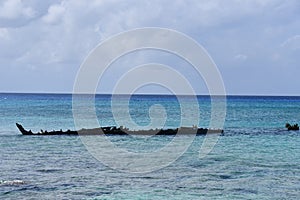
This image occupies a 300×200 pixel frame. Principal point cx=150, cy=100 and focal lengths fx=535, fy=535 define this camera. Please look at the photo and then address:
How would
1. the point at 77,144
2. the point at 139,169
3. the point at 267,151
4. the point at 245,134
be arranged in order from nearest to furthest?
the point at 139,169
the point at 267,151
the point at 77,144
the point at 245,134

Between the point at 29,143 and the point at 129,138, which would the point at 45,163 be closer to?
the point at 29,143

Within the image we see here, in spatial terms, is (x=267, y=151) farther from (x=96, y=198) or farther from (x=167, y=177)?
(x=96, y=198)

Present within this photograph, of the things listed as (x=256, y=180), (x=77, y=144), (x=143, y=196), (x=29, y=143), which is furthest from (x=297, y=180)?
(x=29, y=143)

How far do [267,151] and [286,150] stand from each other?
1831mm

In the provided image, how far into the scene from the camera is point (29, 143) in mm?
42969

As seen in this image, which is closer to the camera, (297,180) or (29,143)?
(297,180)

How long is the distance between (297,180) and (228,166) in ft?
16.8

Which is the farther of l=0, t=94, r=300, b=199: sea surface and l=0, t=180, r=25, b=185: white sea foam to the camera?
l=0, t=180, r=25, b=185: white sea foam

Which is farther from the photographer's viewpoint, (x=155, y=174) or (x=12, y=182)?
(x=155, y=174)

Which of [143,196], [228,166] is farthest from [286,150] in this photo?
[143,196]

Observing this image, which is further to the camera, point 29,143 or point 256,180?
point 29,143

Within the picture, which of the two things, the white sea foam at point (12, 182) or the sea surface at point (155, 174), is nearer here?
the sea surface at point (155, 174)

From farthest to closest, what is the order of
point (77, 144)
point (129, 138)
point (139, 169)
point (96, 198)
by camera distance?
point (129, 138) < point (77, 144) < point (139, 169) < point (96, 198)

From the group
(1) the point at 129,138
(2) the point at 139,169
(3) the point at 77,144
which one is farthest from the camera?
(1) the point at 129,138
